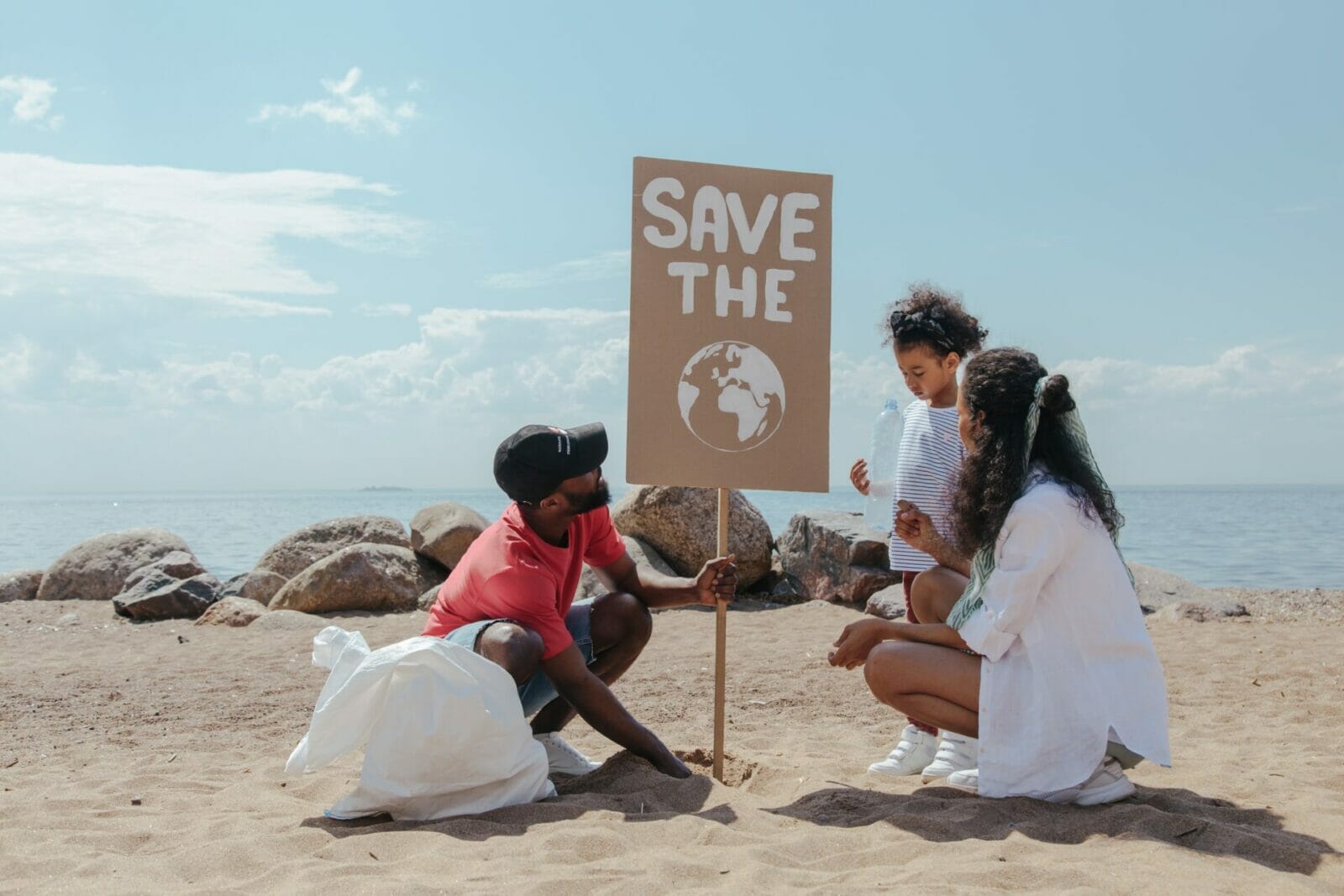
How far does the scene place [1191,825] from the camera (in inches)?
129

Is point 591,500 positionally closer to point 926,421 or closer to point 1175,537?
point 926,421

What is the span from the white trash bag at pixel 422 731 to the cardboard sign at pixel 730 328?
3.58 ft

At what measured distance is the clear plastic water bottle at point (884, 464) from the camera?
182 inches

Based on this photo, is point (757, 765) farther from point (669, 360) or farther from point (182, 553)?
point (182, 553)

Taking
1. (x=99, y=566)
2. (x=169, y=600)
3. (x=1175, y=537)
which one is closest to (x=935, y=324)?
(x=169, y=600)

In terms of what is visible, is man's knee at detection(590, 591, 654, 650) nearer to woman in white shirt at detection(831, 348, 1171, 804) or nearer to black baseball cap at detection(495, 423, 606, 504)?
black baseball cap at detection(495, 423, 606, 504)

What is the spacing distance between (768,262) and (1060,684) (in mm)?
1932

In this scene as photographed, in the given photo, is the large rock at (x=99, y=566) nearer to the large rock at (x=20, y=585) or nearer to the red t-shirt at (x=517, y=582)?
the large rock at (x=20, y=585)

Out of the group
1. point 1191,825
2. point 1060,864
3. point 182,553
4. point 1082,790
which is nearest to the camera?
point 1060,864

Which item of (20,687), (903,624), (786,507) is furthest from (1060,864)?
(786,507)

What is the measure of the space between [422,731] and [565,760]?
0.91 m

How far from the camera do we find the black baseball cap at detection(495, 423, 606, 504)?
3949 mm

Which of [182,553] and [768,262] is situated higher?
[768,262]

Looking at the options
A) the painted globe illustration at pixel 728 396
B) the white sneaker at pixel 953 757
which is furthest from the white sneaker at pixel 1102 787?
the painted globe illustration at pixel 728 396
